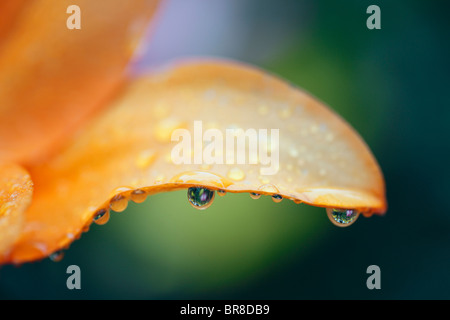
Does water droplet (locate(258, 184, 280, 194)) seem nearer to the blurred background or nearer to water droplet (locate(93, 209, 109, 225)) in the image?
water droplet (locate(93, 209, 109, 225))

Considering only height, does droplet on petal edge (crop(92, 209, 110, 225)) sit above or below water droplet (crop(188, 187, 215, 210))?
below

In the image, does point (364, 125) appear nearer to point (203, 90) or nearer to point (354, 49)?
point (354, 49)

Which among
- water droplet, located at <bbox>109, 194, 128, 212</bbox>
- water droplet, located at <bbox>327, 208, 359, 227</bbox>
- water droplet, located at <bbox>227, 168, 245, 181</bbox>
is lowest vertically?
Result: water droplet, located at <bbox>327, 208, 359, 227</bbox>

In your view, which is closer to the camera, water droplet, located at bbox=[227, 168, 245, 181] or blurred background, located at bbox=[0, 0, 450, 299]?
water droplet, located at bbox=[227, 168, 245, 181]

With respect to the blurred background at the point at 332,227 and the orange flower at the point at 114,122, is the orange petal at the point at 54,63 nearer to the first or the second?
the orange flower at the point at 114,122

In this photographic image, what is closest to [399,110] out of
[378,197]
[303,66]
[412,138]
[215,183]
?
[412,138]

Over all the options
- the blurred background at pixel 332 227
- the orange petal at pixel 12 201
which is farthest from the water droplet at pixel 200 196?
the blurred background at pixel 332 227

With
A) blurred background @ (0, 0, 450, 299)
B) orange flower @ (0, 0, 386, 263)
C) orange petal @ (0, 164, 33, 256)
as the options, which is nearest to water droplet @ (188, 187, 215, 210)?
orange flower @ (0, 0, 386, 263)
